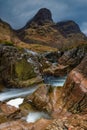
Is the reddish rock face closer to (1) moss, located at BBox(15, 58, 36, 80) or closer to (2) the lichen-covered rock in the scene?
(2) the lichen-covered rock

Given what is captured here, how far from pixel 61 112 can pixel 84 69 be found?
4.62 m

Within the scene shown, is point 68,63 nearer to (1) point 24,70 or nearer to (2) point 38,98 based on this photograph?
(1) point 24,70

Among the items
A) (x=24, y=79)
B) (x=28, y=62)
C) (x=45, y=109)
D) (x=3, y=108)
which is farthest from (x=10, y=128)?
(x=28, y=62)

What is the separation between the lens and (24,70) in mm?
49500

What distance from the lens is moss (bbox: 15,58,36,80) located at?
159 ft

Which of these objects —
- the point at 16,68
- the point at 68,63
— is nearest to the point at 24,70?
the point at 16,68

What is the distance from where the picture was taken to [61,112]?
21.8 meters

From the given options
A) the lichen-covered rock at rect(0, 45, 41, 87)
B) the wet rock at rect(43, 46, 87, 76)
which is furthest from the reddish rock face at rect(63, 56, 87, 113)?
the wet rock at rect(43, 46, 87, 76)

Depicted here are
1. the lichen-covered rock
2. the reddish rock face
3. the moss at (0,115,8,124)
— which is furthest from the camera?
the lichen-covered rock

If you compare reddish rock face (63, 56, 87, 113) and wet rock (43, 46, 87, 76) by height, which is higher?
wet rock (43, 46, 87, 76)

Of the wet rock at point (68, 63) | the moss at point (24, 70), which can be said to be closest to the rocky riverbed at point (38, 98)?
the moss at point (24, 70)

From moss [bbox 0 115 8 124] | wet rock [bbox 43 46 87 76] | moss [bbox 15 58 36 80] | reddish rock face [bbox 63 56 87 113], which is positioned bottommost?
moss [bbox 0 115 8 124]

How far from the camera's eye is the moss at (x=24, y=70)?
159 feet

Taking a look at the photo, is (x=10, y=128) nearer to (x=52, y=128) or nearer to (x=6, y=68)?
(x=52, y=128)
